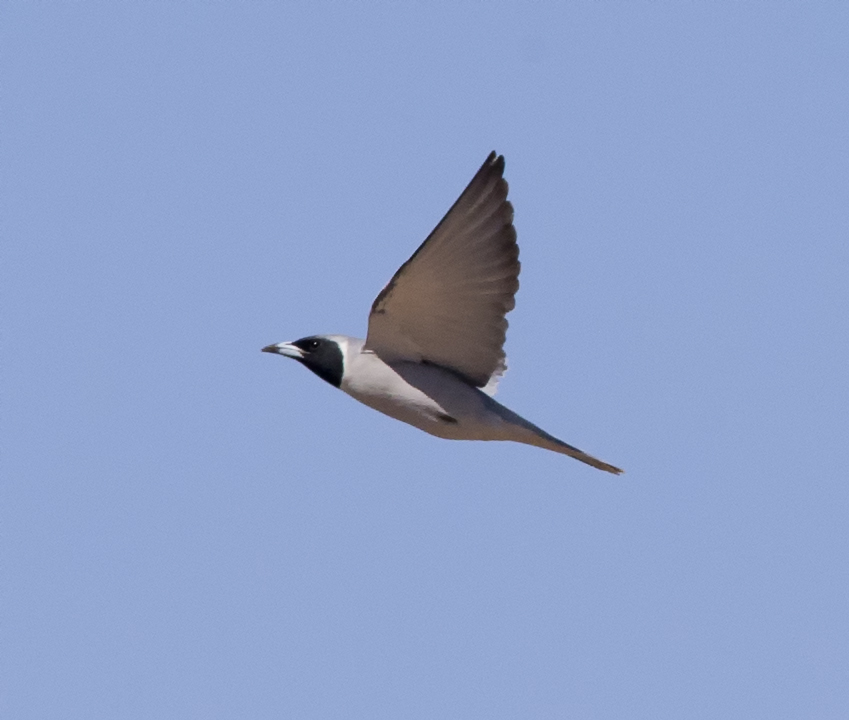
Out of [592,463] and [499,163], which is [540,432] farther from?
[499,163]

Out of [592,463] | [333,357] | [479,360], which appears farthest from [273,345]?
[592,463]

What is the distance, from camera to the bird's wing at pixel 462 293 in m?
14.3

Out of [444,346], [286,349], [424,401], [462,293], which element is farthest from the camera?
[286,349]

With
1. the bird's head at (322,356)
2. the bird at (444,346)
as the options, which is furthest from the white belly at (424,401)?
the bird's head at (322,356)

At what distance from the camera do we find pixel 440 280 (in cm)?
1490

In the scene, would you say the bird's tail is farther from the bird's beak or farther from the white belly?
the bird's beak

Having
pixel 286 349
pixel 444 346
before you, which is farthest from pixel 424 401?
pixel 286 349

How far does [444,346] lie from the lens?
51.6 ft

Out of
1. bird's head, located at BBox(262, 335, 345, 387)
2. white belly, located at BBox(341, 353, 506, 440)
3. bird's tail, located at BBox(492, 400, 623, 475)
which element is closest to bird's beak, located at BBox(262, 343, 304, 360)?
bird's head, located at BBox(262, 335, 345, 387)

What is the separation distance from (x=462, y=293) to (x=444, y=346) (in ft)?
2.62

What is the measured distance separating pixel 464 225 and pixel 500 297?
97 cm

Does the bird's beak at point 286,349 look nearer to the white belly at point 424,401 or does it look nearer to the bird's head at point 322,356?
the bird's head at point 322,356

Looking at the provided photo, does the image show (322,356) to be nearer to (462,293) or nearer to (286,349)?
(286,349)

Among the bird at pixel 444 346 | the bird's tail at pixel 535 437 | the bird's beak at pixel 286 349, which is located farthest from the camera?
the bird's beak at pixel 286 349
